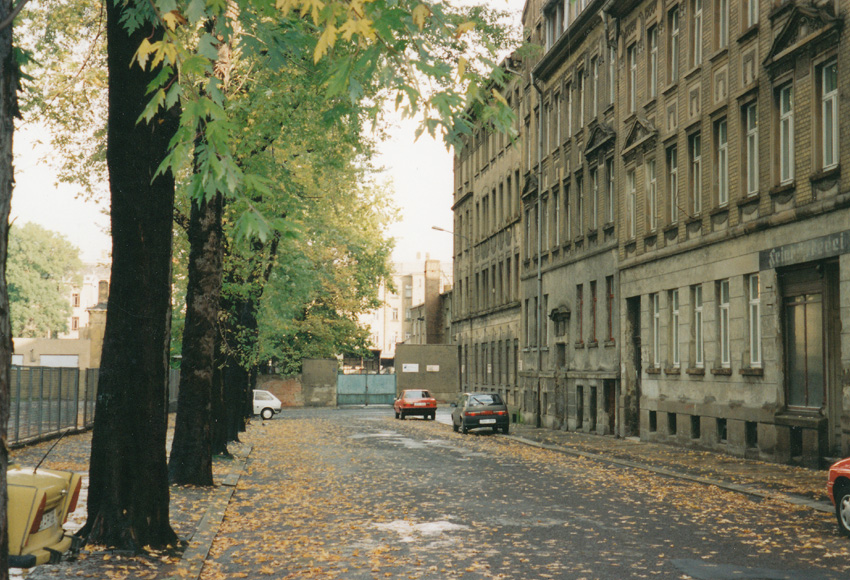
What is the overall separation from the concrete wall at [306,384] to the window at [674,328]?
4733 cm

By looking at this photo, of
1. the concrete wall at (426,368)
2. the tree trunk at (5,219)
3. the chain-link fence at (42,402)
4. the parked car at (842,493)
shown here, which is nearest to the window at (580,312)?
the chain-link fence at (42,402)

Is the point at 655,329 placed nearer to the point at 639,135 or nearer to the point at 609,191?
the point at 639,135

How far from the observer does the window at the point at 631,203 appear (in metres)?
33.7

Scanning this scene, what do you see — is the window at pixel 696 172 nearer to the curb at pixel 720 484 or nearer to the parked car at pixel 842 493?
the curb at pixel 720 484

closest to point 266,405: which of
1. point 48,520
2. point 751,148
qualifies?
point 751,148

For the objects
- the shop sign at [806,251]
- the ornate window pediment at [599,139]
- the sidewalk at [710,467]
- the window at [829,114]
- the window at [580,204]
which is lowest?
the sidewalk at [710,467]

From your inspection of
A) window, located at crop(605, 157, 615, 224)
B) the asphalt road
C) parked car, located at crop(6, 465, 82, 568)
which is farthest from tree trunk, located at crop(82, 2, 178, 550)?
window, located at crop(605, 157, 615, 224)

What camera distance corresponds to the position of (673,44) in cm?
3052

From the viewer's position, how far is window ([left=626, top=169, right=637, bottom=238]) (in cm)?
3372

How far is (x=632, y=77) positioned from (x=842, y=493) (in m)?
24.2

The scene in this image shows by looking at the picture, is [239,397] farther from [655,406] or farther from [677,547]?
[677,547]

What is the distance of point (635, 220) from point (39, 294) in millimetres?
84323

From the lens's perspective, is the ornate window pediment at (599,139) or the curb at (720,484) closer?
the curb at (720,484)

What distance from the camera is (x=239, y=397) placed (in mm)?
31297
